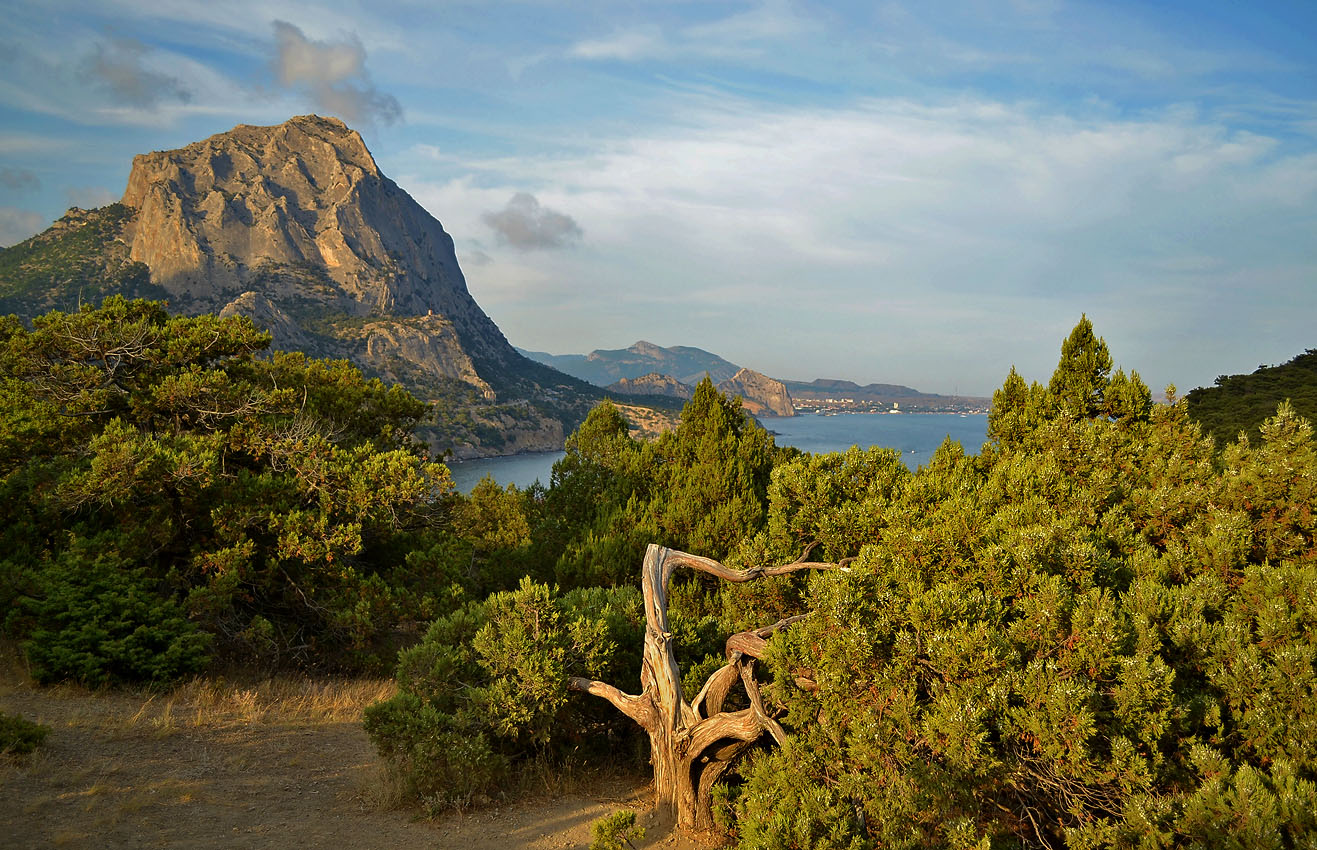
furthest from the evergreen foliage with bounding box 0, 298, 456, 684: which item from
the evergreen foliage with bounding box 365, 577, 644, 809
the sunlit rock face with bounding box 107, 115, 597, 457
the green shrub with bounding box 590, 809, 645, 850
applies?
the sunlit rock face with bounding box 107, 115, 597, 457

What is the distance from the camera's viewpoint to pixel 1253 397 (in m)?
30.2

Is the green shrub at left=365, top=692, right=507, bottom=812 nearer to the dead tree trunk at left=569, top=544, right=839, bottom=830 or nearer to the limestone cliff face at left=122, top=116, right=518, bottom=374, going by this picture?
the dead tree trunk at left=569, top=544, right=839, bottom=830

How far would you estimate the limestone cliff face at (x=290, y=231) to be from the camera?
404 feet

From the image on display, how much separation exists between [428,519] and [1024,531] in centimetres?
1035

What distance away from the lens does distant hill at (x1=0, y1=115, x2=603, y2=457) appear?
10338cm

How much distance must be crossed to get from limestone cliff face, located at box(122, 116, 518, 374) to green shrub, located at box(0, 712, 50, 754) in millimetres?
114807

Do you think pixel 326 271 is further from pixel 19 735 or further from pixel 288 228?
pixel 19 735

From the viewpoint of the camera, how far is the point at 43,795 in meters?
6.35

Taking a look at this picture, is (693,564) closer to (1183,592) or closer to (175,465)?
(1183,592)

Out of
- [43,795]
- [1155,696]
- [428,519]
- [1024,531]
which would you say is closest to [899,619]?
[1024,531]

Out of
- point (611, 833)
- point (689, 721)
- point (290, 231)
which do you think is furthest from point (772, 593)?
point (290, 231)

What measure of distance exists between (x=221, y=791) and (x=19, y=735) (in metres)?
1.99

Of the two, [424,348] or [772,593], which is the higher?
[424,348]

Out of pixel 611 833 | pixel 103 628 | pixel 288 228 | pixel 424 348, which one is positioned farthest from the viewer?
pixel 288 228
